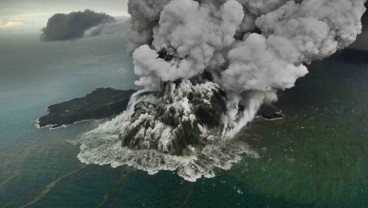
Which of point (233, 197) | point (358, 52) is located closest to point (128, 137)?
point (233, 197)

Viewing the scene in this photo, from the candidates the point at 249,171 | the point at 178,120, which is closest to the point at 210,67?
the point at 178,120

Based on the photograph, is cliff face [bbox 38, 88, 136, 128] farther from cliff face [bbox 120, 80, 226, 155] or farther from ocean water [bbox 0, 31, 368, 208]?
cliff face [bbox 120, 80, 226, 155]

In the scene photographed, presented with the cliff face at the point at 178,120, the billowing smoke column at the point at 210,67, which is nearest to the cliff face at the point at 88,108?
the billowing smoke column at the point at 210,67

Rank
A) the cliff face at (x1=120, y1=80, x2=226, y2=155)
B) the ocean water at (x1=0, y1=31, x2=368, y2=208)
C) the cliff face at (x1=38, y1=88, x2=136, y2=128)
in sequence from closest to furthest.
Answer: the ocean water at (x1=0, y1=31, x2=368, y2=208) → the cliff face at (x1=120, y1=80, x2=226, y2=155) → the cliff face at (x1=38, y1=88, x2=136, y2=128)

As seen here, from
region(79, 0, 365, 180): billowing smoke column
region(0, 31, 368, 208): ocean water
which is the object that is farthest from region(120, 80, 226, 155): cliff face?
region(0, 31, 368, 208): ocean water

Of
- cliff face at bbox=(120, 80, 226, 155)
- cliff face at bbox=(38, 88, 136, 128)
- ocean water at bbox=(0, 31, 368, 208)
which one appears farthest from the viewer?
cliff face at bbox=(38, 88, 136, 128)

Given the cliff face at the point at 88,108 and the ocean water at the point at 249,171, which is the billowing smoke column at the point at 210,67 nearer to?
the ocean water at the point at 249,171

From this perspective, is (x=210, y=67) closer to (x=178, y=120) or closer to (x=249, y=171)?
(x=178, y=120)
